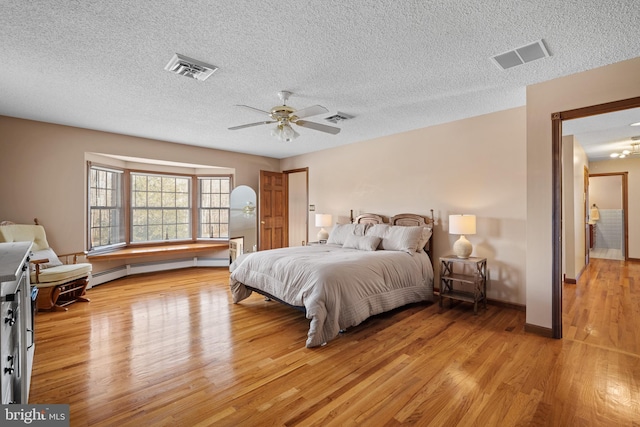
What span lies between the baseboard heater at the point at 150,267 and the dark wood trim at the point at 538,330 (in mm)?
5600

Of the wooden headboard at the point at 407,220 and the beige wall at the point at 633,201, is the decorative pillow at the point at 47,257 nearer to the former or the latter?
the wooden headboard at the point at 407,220

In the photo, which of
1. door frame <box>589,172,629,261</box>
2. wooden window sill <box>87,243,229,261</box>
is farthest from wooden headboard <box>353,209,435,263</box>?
door frame <box>589,172,629,261</box>

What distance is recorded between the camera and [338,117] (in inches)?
167

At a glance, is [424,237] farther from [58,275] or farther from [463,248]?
[58,275]

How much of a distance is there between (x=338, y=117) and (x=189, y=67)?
2.07 m

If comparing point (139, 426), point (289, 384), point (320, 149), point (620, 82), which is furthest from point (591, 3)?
point (320, 149)

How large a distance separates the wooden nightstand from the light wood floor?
197 millimetres

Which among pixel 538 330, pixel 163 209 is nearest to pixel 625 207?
pixel 538 330

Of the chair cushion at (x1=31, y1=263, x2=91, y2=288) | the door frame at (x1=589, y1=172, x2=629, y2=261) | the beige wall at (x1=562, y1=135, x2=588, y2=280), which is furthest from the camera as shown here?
the door frame at (x1=589, y1=172, x2=629, y2=261)

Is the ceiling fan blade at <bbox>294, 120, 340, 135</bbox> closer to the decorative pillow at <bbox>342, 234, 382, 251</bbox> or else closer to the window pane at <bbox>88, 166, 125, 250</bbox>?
the decorative pillow at <bbox>342, 234, 382, 251</bbox>

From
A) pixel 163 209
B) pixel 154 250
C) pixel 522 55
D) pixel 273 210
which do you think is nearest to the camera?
pixel 522 55

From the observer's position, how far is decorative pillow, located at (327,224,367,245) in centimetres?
491

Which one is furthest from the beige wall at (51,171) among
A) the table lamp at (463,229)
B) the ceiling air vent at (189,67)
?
the table lamp at (463,229)

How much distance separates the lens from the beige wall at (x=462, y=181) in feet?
12.9
